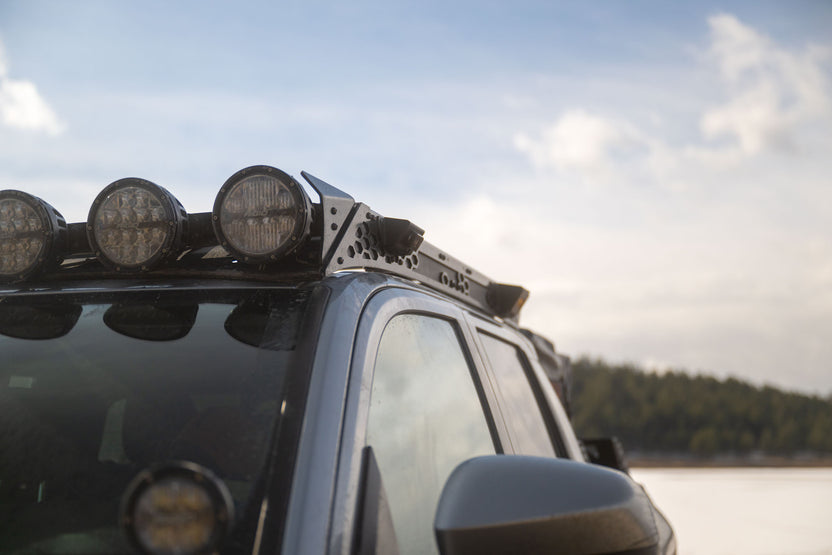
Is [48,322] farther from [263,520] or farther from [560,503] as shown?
[560,503]

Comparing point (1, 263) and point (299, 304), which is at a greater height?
point (1, 263)

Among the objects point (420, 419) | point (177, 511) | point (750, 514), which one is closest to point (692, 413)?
point (750, 514)

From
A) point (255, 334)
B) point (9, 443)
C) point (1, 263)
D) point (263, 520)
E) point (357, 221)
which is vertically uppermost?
point (357, 221)

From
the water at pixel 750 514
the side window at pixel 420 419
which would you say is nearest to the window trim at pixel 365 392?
the side window at pixel 420 419

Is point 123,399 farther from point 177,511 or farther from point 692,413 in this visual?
point 692,413

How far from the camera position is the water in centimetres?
1103

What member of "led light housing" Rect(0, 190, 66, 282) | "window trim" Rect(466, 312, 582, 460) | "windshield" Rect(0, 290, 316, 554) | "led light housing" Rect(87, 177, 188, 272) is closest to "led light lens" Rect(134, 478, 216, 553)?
"windshield" Rect(0, 290, 316, 554)

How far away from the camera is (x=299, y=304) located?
1661mm

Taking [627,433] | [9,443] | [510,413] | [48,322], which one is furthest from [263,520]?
[627,433]

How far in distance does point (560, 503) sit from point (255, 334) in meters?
0.68

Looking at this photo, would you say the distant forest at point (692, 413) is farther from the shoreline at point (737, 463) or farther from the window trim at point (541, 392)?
the window trim at point (541, 392)

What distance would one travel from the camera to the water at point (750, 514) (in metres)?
11.0

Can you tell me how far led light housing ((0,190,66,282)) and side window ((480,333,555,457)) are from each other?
53.4 inches

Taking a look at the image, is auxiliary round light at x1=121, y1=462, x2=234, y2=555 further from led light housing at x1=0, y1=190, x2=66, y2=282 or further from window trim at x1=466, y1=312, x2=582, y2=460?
window trim at x1=466, y1=312, x2=582, y2=460
